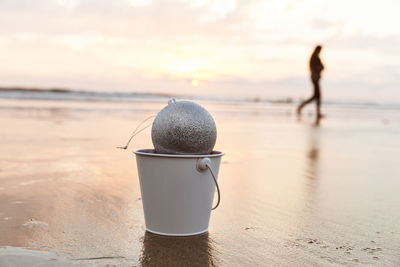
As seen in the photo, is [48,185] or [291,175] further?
[291,175]

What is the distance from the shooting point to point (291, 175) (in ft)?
20.1

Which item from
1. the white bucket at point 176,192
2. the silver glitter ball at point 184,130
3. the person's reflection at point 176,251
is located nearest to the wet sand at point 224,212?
the person's reflection at point 176,251

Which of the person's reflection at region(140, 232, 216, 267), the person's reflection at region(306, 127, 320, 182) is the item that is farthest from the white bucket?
the person's reflection at region(306, 127, 320, 182)

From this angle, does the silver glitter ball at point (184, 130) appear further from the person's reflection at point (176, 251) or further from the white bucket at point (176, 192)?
the person's reflection at point (176, 251)

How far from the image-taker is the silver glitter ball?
3416 mm

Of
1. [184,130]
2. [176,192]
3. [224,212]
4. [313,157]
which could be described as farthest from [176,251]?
[313,157]

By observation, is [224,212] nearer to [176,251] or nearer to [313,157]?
[176,251]

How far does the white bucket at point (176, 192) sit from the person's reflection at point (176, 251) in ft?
0.33

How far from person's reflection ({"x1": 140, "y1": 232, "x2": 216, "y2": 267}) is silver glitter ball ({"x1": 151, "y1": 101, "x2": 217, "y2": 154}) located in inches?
26.8

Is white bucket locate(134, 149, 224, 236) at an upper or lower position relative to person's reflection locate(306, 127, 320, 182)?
upper

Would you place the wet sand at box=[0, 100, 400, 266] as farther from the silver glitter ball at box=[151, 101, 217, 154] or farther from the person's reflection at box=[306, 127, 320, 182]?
the silver glitter ball at box=[151, 101, 217, 154]

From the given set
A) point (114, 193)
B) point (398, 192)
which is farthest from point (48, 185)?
point (398, 192)

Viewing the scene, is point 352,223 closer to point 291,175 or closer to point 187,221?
point 187,221

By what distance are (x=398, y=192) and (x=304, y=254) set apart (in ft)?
8.83
